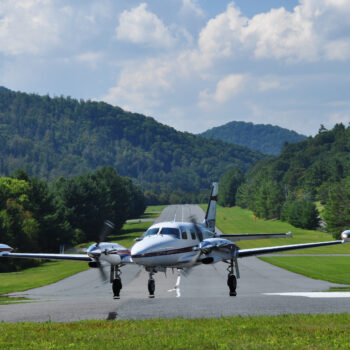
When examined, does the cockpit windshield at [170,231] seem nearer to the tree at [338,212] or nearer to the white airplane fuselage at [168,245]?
the white airplane fuselage at [168,245]

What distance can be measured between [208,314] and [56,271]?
55565 mm

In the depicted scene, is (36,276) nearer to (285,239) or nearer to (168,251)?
(168,251)

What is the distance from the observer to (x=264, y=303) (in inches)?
1572

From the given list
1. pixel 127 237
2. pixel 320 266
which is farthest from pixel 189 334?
pixel 127 237

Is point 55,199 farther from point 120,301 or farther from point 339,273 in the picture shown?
point 120,301

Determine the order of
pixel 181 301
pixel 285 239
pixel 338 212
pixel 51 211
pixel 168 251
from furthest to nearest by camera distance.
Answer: pixel 285 239 < pixel 338 212 < pixel 51 211 < pixel 181 301 < pixel 168 251

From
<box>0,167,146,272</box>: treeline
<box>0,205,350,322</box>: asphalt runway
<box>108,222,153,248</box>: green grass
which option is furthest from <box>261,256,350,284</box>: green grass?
<box>108,222,153,248</box>: green grass

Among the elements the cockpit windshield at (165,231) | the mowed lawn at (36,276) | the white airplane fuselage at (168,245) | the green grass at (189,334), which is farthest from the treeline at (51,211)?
the green grass at (189,334)

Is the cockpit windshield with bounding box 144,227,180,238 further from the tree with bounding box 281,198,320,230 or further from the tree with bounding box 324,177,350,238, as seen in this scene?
the tree with bounding box 281,198,320,230

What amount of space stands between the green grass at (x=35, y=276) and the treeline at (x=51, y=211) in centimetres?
507

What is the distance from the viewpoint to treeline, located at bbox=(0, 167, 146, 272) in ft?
301

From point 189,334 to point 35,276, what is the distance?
5605 cm

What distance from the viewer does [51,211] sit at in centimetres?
11175

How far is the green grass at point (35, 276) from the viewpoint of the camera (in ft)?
210
